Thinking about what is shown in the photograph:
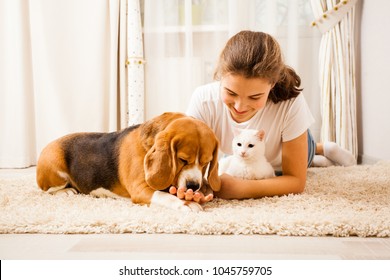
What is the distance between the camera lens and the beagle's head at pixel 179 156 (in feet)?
5.00

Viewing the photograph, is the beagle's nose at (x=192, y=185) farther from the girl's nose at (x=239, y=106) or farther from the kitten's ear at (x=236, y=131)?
the kitten's ear at (x=236, y=131)

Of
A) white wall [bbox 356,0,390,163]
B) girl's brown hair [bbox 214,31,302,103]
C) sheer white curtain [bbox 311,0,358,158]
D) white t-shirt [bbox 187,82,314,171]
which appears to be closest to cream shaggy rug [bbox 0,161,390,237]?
white t-shirt [bbox 187,82,314,171]

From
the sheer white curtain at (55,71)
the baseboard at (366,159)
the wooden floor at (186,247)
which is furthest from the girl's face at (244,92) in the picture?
the sheer white curtain at (55,71)

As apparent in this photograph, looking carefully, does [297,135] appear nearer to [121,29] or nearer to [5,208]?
[5,208]

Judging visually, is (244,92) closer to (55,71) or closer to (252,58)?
(252,58)

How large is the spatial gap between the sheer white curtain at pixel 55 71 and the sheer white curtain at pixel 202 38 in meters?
0.30

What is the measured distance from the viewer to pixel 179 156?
152 cm

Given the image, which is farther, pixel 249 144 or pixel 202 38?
pixel 202 38

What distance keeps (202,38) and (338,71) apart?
122cm

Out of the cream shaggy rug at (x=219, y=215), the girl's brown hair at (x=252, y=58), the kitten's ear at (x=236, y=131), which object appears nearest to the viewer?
the cream shaggy rug at (x=219, y=215)

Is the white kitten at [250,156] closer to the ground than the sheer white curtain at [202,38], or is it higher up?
closer to the ground

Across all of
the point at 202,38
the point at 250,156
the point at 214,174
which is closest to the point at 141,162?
the point at 214,174

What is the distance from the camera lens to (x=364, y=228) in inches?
51.5

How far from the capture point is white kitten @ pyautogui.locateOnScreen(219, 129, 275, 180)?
1.90 meters
